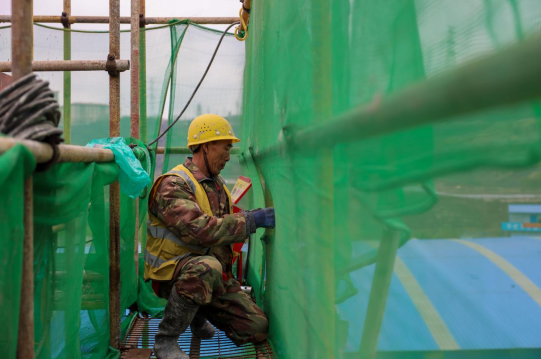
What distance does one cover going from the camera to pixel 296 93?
200cm

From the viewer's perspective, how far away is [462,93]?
2.16 ft

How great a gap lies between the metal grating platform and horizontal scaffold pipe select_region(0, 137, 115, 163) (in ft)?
5.31

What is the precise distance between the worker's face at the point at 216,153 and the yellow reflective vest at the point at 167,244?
0.61 feet

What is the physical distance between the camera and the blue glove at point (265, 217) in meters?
3.04

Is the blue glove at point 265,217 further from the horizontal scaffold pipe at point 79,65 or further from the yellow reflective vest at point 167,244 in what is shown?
the horizontal scaffold pipe at point 79,65

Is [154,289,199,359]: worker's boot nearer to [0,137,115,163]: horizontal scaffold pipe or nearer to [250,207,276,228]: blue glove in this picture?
[250,207,276,228]: blue glove

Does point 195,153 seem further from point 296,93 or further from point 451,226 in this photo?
point 451,226

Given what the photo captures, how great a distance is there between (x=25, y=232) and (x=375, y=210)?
3.19 feet

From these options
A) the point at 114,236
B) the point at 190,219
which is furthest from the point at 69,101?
the point at 190,219

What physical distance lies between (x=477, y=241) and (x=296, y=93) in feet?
4.50

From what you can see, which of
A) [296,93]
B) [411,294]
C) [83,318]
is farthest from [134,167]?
[411,294]

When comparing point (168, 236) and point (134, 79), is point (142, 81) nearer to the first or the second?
point (134, 79)

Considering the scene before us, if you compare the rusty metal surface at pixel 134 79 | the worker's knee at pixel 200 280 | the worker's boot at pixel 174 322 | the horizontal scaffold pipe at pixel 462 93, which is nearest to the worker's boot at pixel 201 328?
the worker's boot at pixel 174 322

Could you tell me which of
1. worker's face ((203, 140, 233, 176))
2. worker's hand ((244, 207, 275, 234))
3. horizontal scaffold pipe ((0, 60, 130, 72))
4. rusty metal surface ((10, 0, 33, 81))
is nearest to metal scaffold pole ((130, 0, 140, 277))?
horizontal scaffold pipe ((0, 60, 130, 72))
